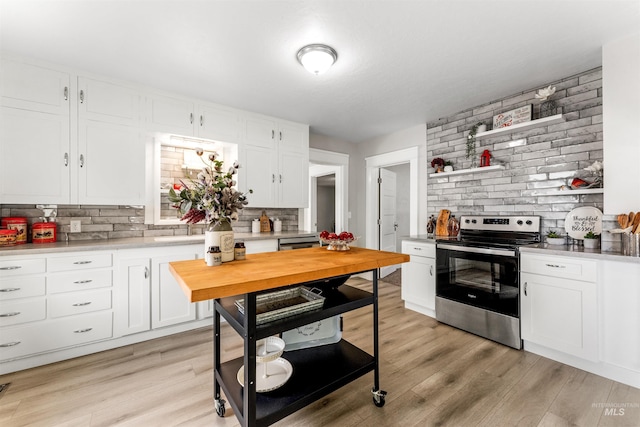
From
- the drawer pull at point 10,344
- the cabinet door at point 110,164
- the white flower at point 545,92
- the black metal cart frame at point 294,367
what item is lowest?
the drawer pull at point 10,344

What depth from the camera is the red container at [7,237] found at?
225 centimetres

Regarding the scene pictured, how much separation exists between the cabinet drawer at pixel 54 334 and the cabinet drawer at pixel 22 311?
52 millimetres

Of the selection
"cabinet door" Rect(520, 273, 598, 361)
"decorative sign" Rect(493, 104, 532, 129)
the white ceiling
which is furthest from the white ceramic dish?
"decorative sign" Rect(493, 104, 532, 129)

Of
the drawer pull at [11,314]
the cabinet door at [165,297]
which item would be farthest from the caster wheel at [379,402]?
the drawer pull at [11,314]

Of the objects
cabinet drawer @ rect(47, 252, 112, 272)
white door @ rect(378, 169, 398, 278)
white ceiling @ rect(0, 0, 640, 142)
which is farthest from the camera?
white door @ rect(378, 169, 398, 278)

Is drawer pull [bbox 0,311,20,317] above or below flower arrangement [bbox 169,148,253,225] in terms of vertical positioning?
below

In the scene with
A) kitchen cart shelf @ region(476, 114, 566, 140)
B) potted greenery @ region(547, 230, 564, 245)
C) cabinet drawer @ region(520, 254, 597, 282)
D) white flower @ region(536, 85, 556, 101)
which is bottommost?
cabinet drawer @ region(520, 254, 597, 282)

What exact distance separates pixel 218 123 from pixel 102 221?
1.61m

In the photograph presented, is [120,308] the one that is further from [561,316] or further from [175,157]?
[561,316]

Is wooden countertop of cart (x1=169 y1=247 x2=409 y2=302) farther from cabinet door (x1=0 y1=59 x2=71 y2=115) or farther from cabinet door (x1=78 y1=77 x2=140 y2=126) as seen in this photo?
cabinet door (x1=0 y1=59 x2=71 y2=115)

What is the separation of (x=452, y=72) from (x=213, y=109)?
8.45 ft

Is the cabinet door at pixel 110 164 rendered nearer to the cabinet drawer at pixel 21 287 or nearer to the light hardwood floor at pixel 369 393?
the cabinet drawer at pixel 21 287

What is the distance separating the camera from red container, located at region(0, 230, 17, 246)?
225 centimetres

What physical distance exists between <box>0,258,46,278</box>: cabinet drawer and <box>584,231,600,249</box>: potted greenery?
4.38m
